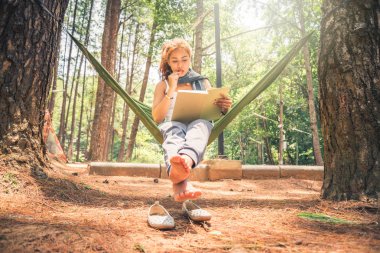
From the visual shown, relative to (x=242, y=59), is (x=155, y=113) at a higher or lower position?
lower

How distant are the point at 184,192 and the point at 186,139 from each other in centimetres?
31

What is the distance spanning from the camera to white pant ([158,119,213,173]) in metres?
1.54

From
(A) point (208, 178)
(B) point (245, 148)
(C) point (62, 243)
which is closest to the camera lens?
(C) point (62, 243)

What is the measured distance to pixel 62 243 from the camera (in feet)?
3.27

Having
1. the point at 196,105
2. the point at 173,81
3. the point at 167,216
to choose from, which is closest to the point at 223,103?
the point at 196,105

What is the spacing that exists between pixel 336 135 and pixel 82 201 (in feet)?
5.76

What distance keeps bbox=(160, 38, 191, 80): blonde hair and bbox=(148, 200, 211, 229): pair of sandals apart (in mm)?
984

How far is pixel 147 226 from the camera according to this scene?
1436 mm

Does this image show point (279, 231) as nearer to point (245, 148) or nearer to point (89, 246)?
point (89, 246)

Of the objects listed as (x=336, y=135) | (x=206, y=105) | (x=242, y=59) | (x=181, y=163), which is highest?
(x=242, y=59)

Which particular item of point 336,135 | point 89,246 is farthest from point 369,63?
point 89,246

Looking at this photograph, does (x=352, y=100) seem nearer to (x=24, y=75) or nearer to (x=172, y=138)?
(x=172, y=138)

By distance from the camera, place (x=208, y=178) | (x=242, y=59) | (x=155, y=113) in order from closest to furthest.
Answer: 1. (x=155, y=113)
2. (x=208, y=178)
3. (x=242, y=59)

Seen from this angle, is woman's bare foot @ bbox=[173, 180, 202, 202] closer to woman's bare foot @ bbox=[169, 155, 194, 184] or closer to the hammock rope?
woman's bare foot @ bbox=[169, 155, 194, 184]
